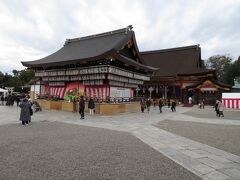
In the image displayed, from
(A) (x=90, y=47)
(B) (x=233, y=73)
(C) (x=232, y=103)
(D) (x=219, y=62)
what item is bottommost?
(C) (x=232, y=103)

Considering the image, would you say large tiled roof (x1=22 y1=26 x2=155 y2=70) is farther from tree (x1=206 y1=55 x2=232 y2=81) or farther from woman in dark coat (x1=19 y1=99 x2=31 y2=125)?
tree (x1=206 y1=55 x2=232 y2=81)

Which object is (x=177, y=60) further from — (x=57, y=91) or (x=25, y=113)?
(x=25, y=113)

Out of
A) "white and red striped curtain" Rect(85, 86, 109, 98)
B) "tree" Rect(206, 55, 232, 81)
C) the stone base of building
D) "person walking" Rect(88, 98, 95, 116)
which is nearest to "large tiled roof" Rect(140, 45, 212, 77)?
the stone base of building

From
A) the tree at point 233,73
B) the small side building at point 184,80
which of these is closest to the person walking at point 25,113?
the small side building at point 184,80

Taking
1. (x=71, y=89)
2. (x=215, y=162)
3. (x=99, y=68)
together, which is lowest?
(x=215, y=162)

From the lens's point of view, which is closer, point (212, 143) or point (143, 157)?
point (143, 157)

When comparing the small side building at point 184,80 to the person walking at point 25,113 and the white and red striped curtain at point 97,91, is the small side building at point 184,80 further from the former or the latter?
the person walking at point 25,113

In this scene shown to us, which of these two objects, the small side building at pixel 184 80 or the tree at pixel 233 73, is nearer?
the small side building at pixel 184 80

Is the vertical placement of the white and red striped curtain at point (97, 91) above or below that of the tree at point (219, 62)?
below

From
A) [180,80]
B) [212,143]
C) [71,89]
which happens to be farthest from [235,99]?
[212,143]

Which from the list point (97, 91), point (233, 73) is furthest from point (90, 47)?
point (233, 73)

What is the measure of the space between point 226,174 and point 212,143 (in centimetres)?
335

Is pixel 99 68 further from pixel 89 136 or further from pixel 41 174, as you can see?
pixel 41 174

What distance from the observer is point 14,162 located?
524 cm
